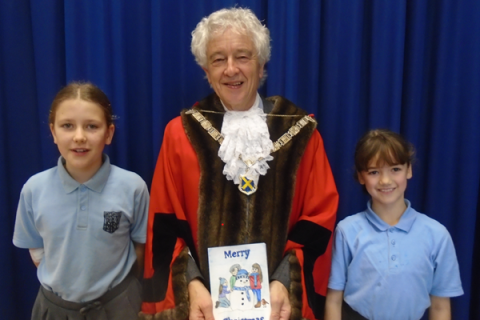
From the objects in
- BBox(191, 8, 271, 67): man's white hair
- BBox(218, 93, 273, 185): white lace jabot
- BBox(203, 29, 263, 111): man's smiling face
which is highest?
BBox(191, 8, 271, 67): man's white hair

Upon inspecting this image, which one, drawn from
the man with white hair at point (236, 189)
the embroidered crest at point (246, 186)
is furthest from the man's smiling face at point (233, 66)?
the embroidered crest at point (246, 186)

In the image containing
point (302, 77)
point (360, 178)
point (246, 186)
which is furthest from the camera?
point (302, 77)

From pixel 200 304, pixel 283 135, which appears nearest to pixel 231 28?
pixel 283 135

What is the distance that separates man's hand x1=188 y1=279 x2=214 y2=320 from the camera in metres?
1.53

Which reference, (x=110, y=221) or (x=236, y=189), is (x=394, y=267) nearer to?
(x=236, y=189)

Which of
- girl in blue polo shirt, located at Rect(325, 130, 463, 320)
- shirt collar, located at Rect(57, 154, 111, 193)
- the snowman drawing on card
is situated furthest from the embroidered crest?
shirt collar, located at Rect(57, 154, 111, 193)

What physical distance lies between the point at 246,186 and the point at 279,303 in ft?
1.61

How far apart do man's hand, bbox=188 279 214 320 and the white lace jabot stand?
0.47m

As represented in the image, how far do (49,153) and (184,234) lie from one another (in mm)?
963

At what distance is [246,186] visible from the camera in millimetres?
1640

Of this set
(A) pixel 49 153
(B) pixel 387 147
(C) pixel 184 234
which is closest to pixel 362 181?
(B) pixel 387 147

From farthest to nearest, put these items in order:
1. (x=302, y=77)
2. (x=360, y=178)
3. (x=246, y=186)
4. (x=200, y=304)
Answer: (x=302, y=77), (x=360, y=178), (x=246, y=186), (x=200, y=304)

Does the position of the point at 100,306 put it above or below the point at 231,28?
below

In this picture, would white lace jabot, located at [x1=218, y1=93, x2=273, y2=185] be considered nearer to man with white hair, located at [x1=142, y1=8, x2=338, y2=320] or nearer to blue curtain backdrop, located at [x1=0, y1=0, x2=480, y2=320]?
man with white hair, located at [x1=142, y1=8, x2=338, y2=320]
